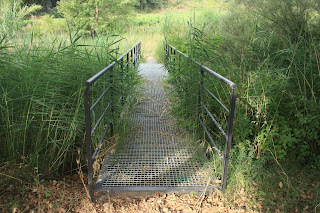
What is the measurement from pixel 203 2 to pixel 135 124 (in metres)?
9.56

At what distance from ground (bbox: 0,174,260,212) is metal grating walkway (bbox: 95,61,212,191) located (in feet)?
0.33

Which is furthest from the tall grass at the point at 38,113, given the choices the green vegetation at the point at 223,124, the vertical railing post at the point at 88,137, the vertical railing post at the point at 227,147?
the vertical railing post at the point at 227,147

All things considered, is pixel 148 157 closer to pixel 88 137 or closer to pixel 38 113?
pixel 88 137

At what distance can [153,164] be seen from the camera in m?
2.72

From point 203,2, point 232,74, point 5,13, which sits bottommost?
point 232,74

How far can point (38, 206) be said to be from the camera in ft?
6.92

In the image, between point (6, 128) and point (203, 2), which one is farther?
point (203, 2)

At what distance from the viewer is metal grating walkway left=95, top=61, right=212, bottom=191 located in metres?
2.34

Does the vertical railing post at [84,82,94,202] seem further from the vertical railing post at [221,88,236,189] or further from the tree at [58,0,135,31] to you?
the tree at [58,0,135,31]

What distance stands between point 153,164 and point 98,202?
73 centimetres

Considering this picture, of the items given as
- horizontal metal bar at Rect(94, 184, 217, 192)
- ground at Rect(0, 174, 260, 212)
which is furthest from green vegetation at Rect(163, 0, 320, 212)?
horizontal metal bar at Rect(94, 184, 217, 192)

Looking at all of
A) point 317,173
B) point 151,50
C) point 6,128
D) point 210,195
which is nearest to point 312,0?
point 317,173

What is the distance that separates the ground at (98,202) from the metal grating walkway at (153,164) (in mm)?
100

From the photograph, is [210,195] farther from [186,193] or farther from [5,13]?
[5,13]
